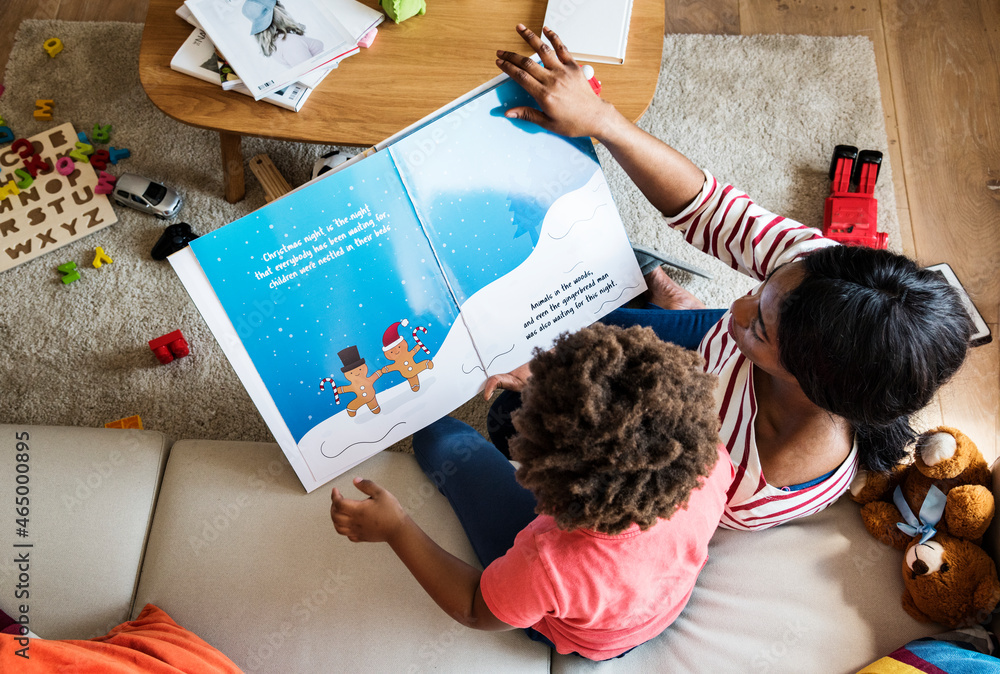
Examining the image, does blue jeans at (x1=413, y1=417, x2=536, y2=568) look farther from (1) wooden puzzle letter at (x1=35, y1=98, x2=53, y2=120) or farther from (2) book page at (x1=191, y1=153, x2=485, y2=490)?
(1) wooden puzzle letter at (x1=35, y1=98, x2=53, y2=120)

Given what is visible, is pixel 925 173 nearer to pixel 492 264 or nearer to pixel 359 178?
pixel 492 264

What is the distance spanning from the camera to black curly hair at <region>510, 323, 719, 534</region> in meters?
0.65

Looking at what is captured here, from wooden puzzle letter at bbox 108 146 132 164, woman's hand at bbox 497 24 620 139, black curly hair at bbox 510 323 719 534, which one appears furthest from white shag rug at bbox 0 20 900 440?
black curly hair at bbox 510 323 719 534

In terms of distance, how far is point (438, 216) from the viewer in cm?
93

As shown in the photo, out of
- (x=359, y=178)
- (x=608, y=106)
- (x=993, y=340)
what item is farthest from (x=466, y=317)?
(x=993, y=340)

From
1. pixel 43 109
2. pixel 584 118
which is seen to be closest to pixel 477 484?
pixel 584 118

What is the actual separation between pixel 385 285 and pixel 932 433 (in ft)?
2.45

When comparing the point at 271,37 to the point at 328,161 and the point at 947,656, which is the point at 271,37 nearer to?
the point at 328,161

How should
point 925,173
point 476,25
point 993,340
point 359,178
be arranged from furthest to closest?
point 925,173
point 993,340
point 476,25
point 359,178

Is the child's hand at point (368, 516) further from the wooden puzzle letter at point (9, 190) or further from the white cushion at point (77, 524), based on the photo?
the wooden puzzle letter at point (9, 190)

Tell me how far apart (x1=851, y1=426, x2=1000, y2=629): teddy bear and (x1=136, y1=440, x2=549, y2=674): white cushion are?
1.59 feet

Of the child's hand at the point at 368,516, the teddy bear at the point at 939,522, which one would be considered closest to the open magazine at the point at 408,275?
the child's hand at the point at 368,516

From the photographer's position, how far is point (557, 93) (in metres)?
0.93

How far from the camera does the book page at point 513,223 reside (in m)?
0.93
